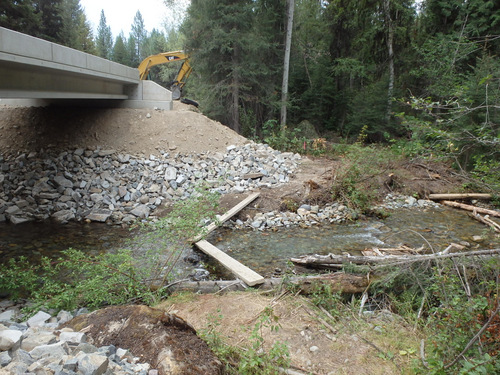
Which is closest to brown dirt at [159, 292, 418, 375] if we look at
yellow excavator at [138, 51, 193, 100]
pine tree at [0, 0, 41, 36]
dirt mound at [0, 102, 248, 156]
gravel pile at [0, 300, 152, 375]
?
gravel pile at [0, 300, 152, 375]

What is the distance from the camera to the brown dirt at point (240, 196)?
11.3ft

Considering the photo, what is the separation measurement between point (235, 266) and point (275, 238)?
2251 mm

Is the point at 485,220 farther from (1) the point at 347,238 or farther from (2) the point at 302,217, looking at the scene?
(2) the point at 302,217

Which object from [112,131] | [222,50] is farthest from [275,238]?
[222,50]

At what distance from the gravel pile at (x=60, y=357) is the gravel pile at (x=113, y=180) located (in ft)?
19.5

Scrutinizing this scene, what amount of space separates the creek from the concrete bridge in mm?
3081

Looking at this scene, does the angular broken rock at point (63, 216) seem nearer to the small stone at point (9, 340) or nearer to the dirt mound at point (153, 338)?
the dirt mound at point (153, 338)

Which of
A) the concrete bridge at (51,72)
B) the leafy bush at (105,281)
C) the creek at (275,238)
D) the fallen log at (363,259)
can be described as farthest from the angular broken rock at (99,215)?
the fallen log at (363,259)

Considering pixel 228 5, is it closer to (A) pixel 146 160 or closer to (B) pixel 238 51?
(B) pixel 238 51

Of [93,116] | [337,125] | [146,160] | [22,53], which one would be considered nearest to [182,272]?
[22,53]

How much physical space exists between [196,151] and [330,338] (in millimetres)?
9371

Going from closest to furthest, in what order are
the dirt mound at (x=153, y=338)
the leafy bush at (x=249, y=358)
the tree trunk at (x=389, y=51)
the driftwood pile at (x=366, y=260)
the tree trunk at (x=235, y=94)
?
the dirt mound at (x=153, y=338) → the leafy bush at (x=249, y=358) → the driftwood pile at (x=366, y=260) → the tree trunk at (x=235, y=94) → the tree trunk at (x=389, y=51)

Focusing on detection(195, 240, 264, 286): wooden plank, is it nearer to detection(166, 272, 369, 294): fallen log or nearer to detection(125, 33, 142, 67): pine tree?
detection(166, 272, 369, 294): fallen log

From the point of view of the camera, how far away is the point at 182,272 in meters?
6.03
